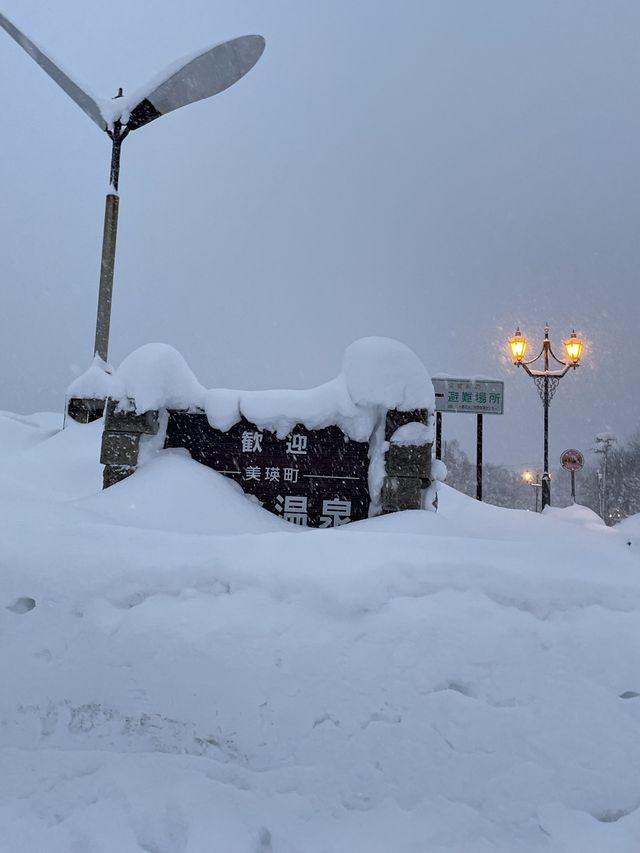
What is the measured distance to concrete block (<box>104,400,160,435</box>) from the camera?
671cm

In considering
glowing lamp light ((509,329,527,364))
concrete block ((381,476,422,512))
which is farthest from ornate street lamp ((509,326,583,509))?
concrete block ((381,476,422,512))

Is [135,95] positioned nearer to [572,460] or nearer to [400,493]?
[400,493]

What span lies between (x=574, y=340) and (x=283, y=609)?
1519 centimetres

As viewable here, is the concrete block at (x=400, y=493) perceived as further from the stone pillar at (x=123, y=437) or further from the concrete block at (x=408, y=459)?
the stone pillar at (x=123, y=437)

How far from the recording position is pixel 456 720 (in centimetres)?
265

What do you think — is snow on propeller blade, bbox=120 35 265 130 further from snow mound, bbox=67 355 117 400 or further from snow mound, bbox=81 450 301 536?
snow mound, bbox=81 450 301 536

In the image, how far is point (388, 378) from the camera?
259 inches

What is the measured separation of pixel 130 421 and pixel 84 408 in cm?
518

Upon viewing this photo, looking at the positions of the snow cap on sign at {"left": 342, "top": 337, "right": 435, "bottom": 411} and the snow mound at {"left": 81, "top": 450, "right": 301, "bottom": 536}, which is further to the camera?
the snow cap on sign at {"left": 342, "top": 337, "right": 435, "bottom": 411}

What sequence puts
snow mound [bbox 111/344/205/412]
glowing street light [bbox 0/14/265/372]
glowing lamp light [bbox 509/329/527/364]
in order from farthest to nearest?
glowing lamp light [bbox 509/329/527/364] → glowing street light [bbox 0/14/265/372] → snow mound [bbox 111/344/205/412]

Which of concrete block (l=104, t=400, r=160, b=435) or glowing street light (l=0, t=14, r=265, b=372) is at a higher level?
glowing street light (l=0, t=14, r=265, b=372)

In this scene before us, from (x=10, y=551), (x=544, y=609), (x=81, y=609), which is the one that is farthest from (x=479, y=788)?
(x=10, y=551)

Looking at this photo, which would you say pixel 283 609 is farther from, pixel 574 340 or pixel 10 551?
pixel 574 340

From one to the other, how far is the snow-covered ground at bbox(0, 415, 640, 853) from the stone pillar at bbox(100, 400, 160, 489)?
287 cm
